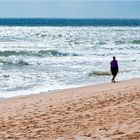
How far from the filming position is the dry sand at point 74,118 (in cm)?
862

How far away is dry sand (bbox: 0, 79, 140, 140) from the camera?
862cm

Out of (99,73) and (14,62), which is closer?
(99,73)

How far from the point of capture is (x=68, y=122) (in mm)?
9703

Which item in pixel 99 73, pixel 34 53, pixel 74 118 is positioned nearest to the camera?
pixel 74 118

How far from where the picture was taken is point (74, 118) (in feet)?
33.1

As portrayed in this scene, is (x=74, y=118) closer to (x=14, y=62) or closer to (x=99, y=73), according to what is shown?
(x=99, y=73)

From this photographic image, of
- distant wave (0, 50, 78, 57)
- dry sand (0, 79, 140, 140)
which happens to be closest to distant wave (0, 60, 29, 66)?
distant wave (0, 50, 78, 57)

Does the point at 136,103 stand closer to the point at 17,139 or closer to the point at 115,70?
the point at 17,139

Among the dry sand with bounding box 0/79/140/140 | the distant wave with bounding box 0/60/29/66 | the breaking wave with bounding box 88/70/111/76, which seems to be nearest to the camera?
the dry sand with bounding box 0/79/140/140

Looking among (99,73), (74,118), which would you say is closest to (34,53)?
(99,73)

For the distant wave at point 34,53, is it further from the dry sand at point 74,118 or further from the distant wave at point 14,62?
the dry sand at point 74,118

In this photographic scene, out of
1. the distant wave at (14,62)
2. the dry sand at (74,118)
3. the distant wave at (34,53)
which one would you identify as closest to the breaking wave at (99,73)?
the distant wave at (14,62)

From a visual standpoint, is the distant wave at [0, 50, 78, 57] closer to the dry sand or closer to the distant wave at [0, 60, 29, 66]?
the distant wave at [0, 60, 29, 66]

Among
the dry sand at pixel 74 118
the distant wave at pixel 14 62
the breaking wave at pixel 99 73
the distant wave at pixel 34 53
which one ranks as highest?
the dry sand at pixel 74 118
